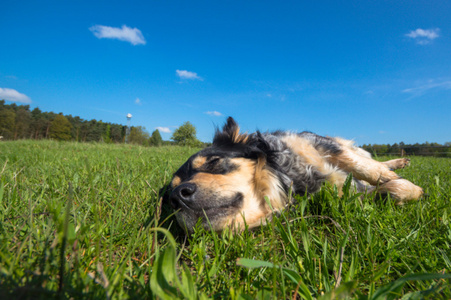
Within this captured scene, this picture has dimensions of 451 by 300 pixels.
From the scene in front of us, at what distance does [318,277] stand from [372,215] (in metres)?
0.96

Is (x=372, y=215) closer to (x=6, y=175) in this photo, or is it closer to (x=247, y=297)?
(x=247, y=297)

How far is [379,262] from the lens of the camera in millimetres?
1577

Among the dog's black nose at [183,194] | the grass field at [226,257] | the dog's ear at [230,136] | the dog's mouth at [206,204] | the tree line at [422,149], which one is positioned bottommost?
the grass field at [226,257]

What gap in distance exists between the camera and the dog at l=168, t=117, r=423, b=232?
204 cm

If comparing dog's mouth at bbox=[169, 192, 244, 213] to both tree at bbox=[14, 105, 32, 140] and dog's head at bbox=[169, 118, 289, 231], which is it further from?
tree at bbox=[14, 105, 32, 140]

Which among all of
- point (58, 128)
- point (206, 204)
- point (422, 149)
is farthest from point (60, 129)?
point (206, 204)

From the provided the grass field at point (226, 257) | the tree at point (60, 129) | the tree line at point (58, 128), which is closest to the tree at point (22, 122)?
the tree line at point (58, 128)

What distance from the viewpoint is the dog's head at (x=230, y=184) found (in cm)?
200

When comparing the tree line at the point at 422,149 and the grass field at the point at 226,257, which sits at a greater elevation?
the tree line at the point at 422,149

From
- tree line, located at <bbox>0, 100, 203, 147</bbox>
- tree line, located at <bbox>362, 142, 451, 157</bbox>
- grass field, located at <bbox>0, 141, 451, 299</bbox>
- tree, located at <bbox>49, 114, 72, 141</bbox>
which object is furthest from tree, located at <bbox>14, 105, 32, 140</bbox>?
grass field, located at <bbox>0, 141, 451, 299</bbox>

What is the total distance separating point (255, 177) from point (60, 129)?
102925 mm

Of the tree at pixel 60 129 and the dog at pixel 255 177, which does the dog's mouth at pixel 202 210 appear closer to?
the dog at pixel 255 177

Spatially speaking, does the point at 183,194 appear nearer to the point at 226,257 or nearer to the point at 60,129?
the point at 226,257

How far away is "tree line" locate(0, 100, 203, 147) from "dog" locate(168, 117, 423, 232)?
60.6 m
